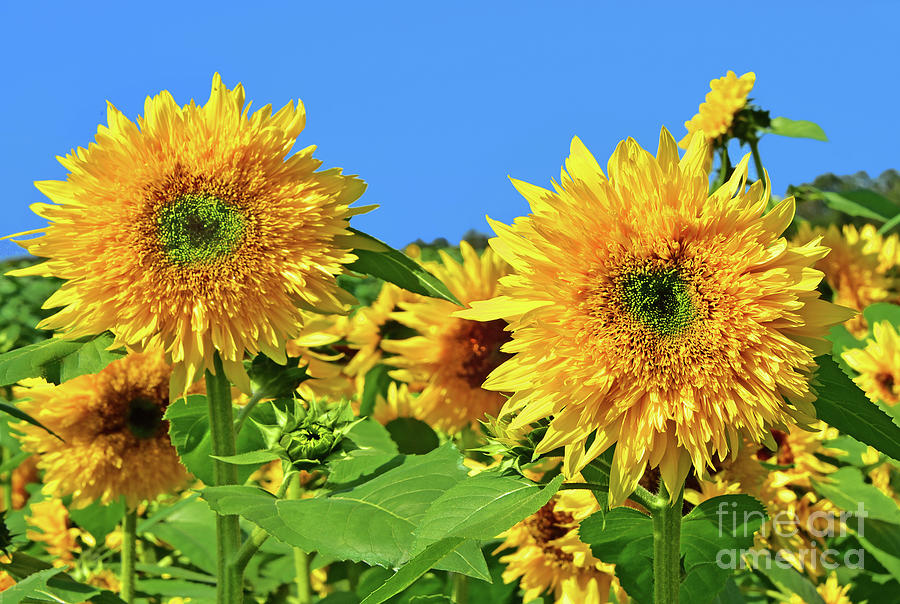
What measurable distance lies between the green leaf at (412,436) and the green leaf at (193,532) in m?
0.41

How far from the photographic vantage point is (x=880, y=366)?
2.18 metres

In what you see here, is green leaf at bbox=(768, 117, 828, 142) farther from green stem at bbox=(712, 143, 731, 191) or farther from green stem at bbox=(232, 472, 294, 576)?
green stem at bbox=(232, 472, 294, 576)

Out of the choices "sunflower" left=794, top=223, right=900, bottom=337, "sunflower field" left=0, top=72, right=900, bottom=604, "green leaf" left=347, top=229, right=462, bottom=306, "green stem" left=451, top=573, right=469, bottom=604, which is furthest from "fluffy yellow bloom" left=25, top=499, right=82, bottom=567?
"sunflower" left=794, top=223, right=900, bottom=337

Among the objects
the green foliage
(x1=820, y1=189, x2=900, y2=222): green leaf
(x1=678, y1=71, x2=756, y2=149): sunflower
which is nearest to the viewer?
the green foliage

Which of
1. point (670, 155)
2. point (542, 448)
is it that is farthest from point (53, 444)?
point (670, 155)

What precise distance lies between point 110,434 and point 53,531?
3.51 feet

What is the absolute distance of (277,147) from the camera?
1.29 m

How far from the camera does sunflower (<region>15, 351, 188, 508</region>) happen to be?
177cm

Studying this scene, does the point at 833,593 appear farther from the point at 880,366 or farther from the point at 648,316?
the point at 648,316

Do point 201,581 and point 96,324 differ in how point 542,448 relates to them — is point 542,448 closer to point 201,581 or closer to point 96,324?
point 96,324

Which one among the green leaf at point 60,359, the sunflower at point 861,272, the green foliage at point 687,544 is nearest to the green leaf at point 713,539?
the green foliage at point 687,544

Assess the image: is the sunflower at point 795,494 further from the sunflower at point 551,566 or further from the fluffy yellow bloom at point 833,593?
the sunflower at point 551,566

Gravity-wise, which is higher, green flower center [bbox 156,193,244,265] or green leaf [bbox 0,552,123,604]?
green flower center [bbox 156,193,244,265]

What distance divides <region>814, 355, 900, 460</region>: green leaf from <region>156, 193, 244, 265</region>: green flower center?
79 centimetres
